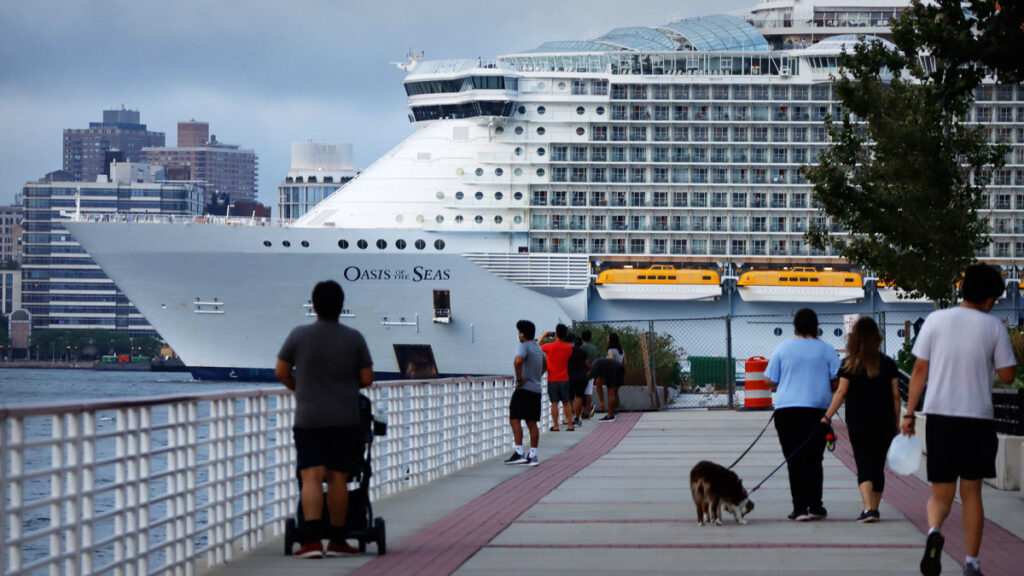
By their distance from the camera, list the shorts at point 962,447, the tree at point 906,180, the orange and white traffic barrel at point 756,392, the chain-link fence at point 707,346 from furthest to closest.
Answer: the chain-link fence at point 707,346 → the orange and white traffic barrel at point 756,392 → the tree at point 906,180 → the shorts at point 962,447

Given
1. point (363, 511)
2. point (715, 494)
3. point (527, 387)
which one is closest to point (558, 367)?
point (527, 387)

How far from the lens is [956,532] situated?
9992 mm

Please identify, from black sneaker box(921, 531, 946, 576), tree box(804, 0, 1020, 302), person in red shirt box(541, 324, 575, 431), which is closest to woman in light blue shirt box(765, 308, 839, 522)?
black sneaker box(921, 531, 946, 576)

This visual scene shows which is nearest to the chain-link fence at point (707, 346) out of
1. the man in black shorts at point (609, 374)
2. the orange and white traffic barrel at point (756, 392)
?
the orange and white traffic barrel at point (756, 392)

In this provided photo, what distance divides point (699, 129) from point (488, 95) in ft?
29.0

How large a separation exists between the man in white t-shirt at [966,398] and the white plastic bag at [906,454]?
16cm

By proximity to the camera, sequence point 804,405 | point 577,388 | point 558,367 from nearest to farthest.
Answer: point 804,405
point 558,367
point 577,388

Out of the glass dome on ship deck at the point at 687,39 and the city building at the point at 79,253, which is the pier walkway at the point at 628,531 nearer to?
the glass dome on ship deck at the point at 687,39

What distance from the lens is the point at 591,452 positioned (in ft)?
60.4

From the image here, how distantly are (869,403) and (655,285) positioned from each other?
157 feet

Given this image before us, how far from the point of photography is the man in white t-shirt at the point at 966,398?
798 centimetres

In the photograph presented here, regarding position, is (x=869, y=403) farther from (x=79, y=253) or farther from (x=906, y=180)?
(x=79, y=253)

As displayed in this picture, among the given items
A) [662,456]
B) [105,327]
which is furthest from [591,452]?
[105,327]

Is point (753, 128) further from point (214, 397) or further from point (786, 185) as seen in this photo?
point (214, 397)
